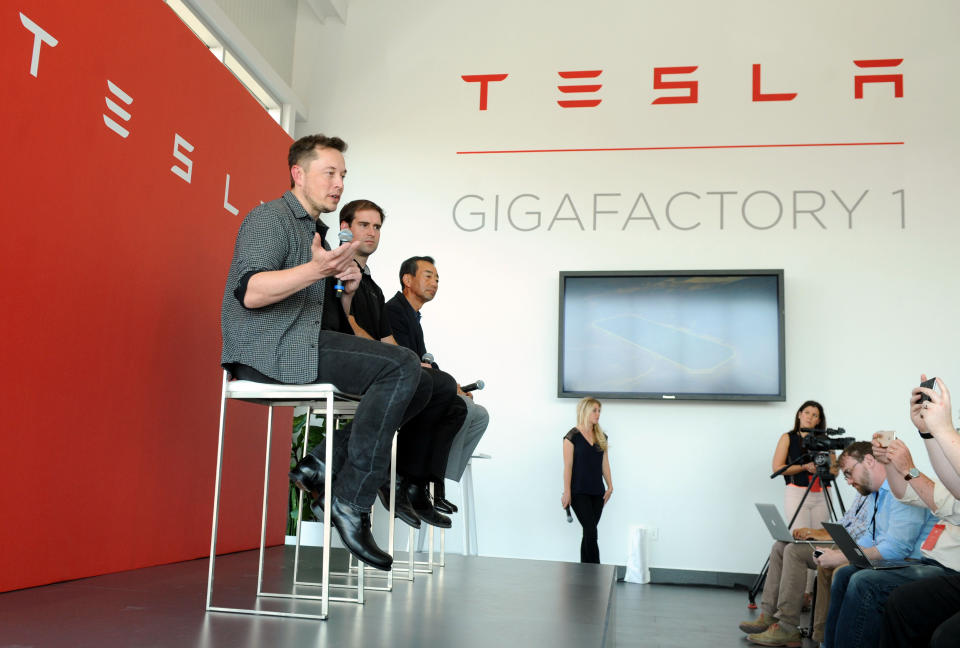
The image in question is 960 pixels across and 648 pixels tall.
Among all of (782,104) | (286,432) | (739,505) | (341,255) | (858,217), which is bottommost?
(739,505)

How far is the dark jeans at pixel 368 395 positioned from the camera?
2145 mm

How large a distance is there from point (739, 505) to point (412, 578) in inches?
168

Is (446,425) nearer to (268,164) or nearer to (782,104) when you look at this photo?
(268,164)

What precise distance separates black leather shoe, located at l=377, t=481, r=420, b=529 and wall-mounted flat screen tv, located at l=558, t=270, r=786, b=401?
3.87 metres

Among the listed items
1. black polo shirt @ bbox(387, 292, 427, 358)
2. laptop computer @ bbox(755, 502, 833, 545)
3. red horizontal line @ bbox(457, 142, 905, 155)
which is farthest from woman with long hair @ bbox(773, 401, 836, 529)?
black polo shirt @ bbox(387, 292, 427, 358)

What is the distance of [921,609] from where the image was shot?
273 centimetres

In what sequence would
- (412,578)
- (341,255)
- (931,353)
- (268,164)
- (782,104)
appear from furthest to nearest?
(782,104), (931,353), (268,164), (412,578), (341,255)

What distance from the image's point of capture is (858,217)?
21.1ft

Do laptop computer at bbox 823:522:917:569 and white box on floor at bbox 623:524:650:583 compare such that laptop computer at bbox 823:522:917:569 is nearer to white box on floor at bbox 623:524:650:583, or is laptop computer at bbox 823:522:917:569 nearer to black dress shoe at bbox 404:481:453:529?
black dress shoe at bbox 404:481:453:529

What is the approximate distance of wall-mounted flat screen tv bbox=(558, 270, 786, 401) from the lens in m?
6.35

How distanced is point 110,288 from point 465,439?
1582 mm

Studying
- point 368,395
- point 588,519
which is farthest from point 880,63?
point 368,395

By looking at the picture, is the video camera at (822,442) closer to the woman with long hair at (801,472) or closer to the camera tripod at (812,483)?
the camera tripod at (812,483)

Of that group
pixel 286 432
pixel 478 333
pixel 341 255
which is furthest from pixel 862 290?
pixel 341 255
